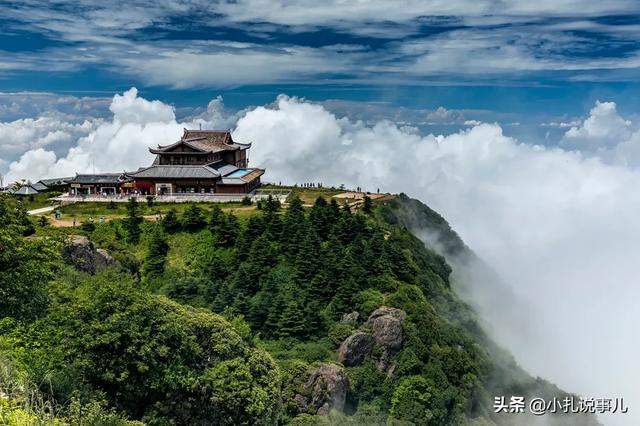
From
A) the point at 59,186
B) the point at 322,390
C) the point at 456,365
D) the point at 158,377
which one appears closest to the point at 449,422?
the point at 456,365

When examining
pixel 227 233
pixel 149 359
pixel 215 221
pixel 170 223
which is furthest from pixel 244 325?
pixel 170 223

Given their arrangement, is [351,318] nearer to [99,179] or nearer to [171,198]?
[171,198]

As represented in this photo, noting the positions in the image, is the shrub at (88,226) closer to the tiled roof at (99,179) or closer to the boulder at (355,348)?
the tiled roof at (99,179)

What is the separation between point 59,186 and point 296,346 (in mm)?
62372

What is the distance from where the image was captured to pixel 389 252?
61781 millimetres

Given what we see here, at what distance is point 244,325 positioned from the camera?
40969 mm

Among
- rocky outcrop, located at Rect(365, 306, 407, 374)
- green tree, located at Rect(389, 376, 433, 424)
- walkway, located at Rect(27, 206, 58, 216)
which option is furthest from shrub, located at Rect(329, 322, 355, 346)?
walkway, located at Rect(27, 206, 58, 216)

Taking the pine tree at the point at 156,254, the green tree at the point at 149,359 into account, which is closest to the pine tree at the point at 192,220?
the pine tree at the point at 156,254

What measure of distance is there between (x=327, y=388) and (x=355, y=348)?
614 centimetres

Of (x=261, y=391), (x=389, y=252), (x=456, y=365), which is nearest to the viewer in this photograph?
(x=261, y=391)

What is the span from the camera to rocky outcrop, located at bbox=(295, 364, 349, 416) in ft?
139

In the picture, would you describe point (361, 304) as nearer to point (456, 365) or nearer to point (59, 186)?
point (456, 365)

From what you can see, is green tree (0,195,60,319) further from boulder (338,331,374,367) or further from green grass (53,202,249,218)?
green grass (53,202,249,218)

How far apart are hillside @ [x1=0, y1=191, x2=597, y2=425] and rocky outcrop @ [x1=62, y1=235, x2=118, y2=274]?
186 mm
